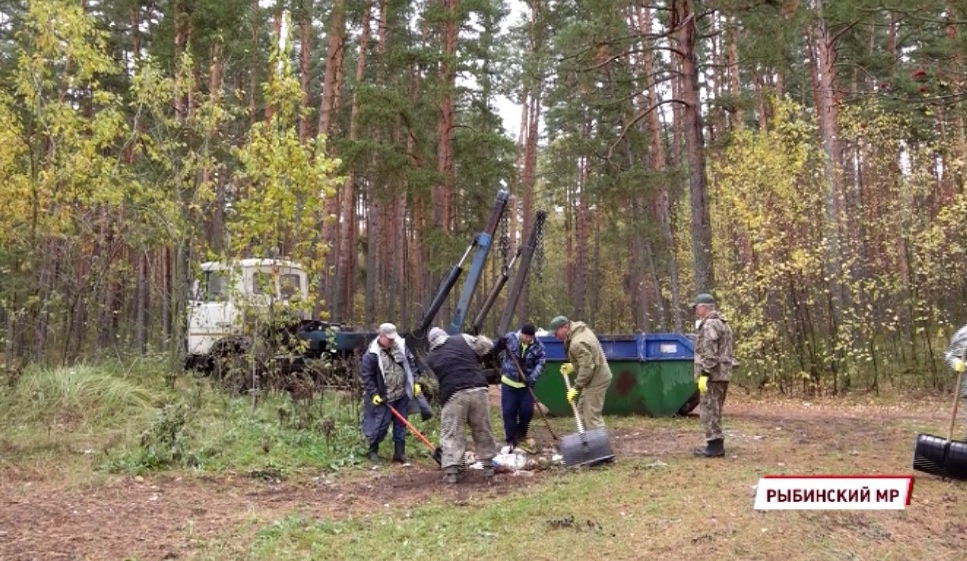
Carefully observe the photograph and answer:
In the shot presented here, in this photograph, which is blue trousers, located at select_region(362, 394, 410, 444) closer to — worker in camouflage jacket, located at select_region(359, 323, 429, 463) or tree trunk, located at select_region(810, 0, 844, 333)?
worker in camouflage jacket, located at select_region(359, 323, 429, 463)

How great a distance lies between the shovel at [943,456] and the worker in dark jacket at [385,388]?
17.0ft

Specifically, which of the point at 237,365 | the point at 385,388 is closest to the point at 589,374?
the point at 385,388

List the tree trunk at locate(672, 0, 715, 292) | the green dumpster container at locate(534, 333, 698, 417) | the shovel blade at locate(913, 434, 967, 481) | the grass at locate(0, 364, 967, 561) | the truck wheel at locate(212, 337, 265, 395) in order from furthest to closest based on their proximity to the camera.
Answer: the tree trunk at locate(672, 0, 715, 292), the green dumpster container at locate(534, 333, 698, 417), the truck wheel at locate(212, 337, 265, 395), the shovel blade at locate(913, 434, 967, 481), the grass at locate(0, 364, 967, 561)

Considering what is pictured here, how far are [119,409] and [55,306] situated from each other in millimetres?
2353

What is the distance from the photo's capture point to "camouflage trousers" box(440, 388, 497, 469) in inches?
297

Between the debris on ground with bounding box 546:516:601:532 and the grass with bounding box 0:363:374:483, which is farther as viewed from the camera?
the grass with bounding box 0:363:374:483

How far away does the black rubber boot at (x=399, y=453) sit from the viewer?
8.68 meters

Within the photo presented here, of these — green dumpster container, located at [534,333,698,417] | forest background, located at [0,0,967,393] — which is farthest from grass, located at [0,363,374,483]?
green dumpster container, located at [534,333,698,417]

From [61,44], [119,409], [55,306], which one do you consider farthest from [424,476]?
[61,44]

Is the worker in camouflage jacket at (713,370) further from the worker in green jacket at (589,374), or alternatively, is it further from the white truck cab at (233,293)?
the white truck cab at (233,293)

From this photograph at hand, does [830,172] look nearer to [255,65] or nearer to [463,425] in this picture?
[463,425]

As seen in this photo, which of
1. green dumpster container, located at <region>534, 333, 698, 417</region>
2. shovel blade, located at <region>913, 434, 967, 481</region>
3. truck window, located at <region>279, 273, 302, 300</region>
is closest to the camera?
shovel blade, located at <region>913, 434, 967, 481</region>

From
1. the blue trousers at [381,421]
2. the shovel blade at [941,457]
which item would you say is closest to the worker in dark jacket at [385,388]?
the blue trousers at [381,421]

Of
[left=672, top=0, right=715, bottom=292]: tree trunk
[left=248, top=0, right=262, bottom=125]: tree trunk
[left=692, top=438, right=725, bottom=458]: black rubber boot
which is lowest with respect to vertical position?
[left=692, top=438, right=725, bottom=458]: black rubber boot
